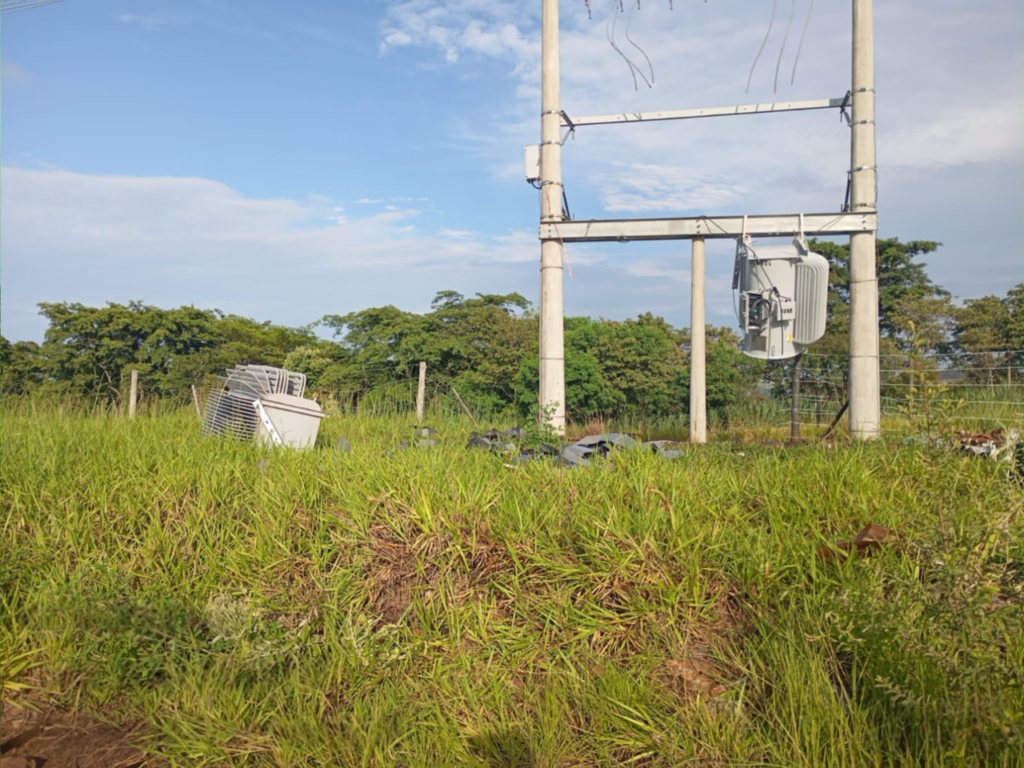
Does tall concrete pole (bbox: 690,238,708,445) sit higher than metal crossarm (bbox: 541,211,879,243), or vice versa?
metal crossarm (bbox: 541,211,879,243)

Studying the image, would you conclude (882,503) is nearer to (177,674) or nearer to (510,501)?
(510,501)

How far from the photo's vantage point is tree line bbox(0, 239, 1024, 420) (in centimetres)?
1316

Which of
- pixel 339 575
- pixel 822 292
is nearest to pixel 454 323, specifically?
pixel 822 292

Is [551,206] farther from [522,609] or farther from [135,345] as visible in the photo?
[135,345]

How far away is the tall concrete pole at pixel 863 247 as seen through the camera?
28.8ft

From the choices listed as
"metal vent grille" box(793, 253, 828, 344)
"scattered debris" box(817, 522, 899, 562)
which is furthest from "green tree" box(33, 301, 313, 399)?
"scattered debris" box(817, 522, 899, 562)

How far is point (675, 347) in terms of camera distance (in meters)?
15.1

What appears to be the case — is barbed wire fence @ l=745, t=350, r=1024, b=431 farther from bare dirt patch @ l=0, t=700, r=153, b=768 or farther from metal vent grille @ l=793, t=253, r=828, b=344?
bare dirt patch @ l=0, t=700, r=153, b=768

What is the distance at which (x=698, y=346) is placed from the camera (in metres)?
8.98

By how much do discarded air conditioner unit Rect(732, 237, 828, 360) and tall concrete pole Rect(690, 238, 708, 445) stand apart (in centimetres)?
48

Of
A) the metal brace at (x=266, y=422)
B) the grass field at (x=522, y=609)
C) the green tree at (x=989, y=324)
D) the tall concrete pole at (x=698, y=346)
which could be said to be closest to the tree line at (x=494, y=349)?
the green tree at (x=989, y=324)

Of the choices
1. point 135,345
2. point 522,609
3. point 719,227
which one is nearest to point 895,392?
point 719,227

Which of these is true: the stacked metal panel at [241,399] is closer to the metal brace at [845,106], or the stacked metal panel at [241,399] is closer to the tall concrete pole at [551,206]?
the tall concrete pole at [551,206]

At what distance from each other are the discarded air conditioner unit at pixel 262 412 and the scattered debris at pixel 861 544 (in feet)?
13.3
